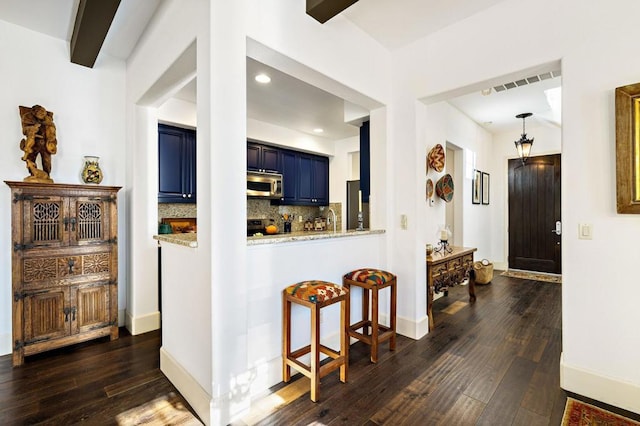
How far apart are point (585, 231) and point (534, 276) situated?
420cm

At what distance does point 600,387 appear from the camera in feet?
6.20

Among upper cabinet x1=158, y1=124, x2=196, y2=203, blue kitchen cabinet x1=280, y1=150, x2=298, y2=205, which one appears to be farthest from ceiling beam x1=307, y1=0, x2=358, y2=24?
blue kitchen cabinet x1=280, y1=150, x2=298, y2=205

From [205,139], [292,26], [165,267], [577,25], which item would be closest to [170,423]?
[165,267]

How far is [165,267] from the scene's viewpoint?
89.0 inches

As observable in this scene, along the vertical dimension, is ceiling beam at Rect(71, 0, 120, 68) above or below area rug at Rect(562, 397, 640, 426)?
above

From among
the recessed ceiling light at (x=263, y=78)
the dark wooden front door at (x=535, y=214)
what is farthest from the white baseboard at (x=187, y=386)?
the dark wooden front door at (x=535, y=214)

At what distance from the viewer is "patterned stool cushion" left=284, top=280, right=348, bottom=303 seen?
194 centimetres

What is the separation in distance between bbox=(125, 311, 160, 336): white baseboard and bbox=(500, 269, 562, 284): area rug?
575 cm

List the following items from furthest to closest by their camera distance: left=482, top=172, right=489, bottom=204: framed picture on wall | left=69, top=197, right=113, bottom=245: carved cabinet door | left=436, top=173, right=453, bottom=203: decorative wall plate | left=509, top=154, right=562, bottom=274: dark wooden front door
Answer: left=482, top=172, right=489, bottom=204: framed picture on wall < left=509, top=154, right=562, bottom=274: dark wooden front door < left=436, top=173, right=453, bottom=203: decorative wall plate < left=69, top=197, right=113, bottom=245: carved cabinet door

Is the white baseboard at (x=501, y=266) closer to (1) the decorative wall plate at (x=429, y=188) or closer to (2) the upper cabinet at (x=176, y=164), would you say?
(1) the decorative wall plate at (x=429, y=188)

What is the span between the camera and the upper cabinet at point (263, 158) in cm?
479

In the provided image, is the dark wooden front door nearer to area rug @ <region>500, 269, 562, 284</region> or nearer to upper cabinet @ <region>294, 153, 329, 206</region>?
area rug @ <region>500, 269, 562, 284</region>

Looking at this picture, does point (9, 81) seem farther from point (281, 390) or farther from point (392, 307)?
point (392, 307)

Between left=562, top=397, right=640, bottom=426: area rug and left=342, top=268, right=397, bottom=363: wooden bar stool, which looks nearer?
left=562, top=397, right=640, bottom=426: area rug
